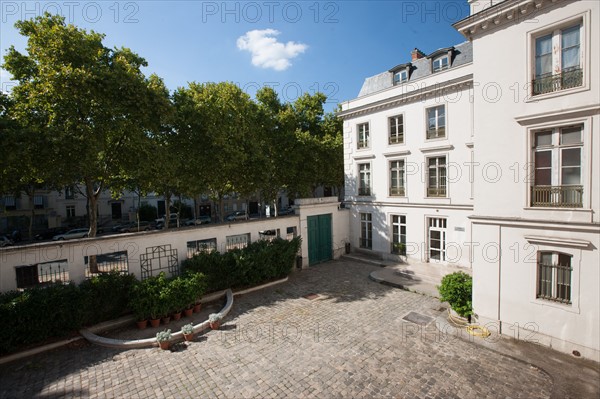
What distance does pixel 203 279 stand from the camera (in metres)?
11.4

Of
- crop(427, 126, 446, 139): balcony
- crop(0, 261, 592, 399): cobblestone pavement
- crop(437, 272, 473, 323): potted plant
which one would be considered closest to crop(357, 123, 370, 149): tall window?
crop(427, 126, 446, 139): balcony

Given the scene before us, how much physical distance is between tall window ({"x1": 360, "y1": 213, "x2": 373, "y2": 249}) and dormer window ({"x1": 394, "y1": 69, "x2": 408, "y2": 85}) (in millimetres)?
9192

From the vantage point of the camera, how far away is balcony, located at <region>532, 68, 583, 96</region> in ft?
25.5

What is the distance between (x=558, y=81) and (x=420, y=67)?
1154 centimetres

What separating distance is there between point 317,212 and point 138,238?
10587 mm

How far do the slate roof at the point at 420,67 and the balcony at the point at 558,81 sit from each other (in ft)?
27.6

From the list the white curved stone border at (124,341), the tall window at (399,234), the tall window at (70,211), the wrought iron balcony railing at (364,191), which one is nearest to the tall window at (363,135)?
the wrought iron balcony railing at (364,191)

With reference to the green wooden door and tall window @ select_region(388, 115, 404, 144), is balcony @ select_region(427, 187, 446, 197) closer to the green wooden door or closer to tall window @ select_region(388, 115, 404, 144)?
tall window @ select_region(388, 115, 404, 144)

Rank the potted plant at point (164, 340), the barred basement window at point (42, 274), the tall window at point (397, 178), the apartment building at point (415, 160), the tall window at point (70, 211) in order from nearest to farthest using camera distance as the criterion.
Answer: the potted plant at point (164, 340) < the barred basement window at point (42, 274) < the apartment building at point (415, 160) < the tall window at point (397, 178) < the tall window at point (70, 211)

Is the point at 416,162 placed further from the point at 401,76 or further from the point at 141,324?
the point at 141,324

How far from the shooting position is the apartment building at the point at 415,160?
1543 cm

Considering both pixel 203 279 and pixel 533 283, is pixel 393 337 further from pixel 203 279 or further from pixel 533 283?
pixel 203 279

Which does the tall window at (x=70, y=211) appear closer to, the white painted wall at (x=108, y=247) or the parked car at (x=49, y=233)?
the parked car at (x=49, y=233)

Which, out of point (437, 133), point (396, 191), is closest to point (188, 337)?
point (396, 191)
